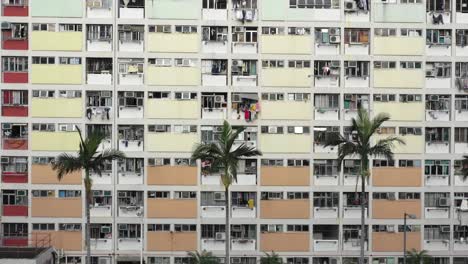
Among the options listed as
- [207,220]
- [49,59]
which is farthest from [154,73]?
[207,220]

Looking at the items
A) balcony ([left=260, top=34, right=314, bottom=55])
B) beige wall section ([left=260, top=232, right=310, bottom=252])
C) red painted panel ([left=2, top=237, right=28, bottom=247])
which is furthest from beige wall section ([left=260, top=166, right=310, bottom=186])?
red painted panel ([left=2, top=237, right=28, bottom=247])

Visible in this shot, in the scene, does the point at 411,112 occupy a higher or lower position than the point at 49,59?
lower

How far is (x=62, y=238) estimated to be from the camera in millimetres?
33344

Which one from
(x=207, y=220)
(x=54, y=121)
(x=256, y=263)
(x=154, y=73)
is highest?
(x=154, y=73)

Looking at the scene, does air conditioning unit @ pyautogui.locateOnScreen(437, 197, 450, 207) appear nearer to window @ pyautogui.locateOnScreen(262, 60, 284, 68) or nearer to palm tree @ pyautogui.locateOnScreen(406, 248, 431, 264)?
palm tree @ pyautogui.locateOnScreen(406, 248, 431, 264)

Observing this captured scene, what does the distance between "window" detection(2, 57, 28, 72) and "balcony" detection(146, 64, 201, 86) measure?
5.77 metres

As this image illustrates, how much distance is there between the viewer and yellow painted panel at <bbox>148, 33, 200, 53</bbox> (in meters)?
33.4

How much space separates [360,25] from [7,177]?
18092mm

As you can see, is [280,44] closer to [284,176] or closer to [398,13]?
[398,13]

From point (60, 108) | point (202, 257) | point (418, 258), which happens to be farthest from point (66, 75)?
point (418, 258)

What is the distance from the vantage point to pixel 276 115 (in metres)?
33.8

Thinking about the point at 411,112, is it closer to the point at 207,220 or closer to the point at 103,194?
the point at 207,220

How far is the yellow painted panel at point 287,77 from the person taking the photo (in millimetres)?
33688

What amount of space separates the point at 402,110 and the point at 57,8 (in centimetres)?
1690
